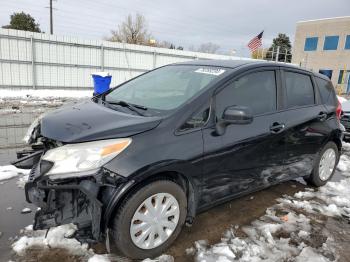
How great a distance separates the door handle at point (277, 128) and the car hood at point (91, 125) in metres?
1.48

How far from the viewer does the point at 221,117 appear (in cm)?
298

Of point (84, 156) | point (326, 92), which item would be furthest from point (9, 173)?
point (326, 92)

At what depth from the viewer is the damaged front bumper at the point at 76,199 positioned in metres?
2.35

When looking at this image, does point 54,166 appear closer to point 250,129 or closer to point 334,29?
point 250,129

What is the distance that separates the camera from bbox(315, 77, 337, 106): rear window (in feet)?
14.9

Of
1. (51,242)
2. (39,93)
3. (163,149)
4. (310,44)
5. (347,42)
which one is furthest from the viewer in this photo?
(310,44)

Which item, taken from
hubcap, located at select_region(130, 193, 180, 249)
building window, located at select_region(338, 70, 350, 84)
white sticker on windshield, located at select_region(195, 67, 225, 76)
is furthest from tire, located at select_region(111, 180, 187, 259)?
building window, located at select_region(338, 70, 350, 84)

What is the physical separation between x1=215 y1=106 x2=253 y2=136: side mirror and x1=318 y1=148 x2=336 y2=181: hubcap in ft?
7.46

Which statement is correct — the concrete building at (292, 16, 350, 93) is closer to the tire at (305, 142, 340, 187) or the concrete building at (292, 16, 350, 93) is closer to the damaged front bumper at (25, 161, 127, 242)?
the tire at (305, 142, 340, 187)

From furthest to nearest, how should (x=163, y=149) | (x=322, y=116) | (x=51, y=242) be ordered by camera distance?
(x=322, y=116) < (x=51, y=242) < (x=163, y=149)

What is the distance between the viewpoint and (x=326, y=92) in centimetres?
468

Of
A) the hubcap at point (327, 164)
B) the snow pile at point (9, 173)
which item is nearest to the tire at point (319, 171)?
the hubcap at point (327, 164)

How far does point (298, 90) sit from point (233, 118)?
1.66 meters

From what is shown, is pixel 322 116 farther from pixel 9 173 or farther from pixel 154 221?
pixel 9 173
